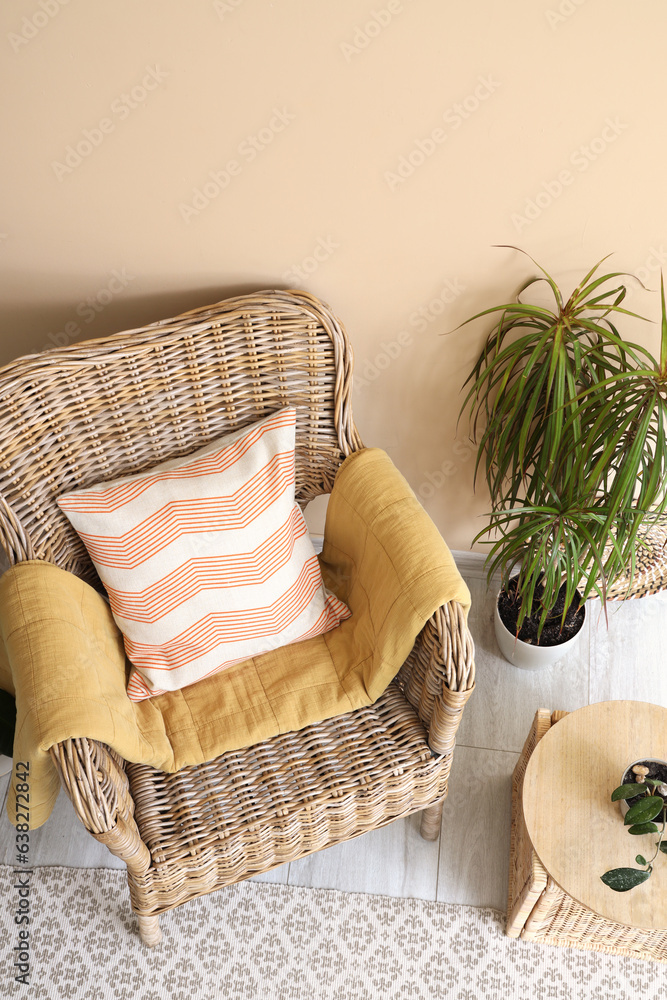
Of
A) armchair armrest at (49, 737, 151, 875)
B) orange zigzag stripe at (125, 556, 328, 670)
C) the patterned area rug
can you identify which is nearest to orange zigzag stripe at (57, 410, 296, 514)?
orange zigzag stripe at (125, 556, 328, 670)

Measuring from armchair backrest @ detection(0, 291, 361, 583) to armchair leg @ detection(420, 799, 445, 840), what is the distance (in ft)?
2.78

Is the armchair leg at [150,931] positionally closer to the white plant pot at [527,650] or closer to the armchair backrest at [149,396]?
the armchair backrest at [149,396]

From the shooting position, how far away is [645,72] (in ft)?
3.76

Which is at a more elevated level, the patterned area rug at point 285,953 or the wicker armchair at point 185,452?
the wicker armchair at point 185,452

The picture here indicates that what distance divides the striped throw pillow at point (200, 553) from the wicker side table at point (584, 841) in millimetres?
567

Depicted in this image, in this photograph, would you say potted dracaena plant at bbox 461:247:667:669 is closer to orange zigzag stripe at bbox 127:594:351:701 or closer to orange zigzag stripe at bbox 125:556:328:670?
orange zigzag stripe at bbox 127:594:351:701

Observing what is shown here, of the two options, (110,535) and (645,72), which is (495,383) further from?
(110,535)

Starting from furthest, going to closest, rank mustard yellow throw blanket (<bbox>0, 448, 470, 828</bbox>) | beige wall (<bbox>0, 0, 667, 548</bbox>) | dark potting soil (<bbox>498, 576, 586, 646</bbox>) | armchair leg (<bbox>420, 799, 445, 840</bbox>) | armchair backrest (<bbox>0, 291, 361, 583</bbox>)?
dark potting soil (<bbox>498, 576, 586, 646</bbox>)
armchair leg (<bbox>420, 799, 445, 840</bbox>)
armchair backrest (<bbox>0, 291, 361, 583</bbox>)
mustard yellow throw blanket (<bbox>0, 448, 470, 828</bbox>)
beige wall (<bbox>0, 0, 667, 548</bbox>)

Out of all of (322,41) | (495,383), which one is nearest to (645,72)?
(322,41)

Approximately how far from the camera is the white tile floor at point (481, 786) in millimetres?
1708

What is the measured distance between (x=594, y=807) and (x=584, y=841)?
0.07m

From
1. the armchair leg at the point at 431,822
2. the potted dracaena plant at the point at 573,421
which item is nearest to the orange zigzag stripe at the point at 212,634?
the potted dracaena plant at the point at 573,421

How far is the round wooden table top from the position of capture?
4.32ft

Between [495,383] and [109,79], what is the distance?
2.92ft
